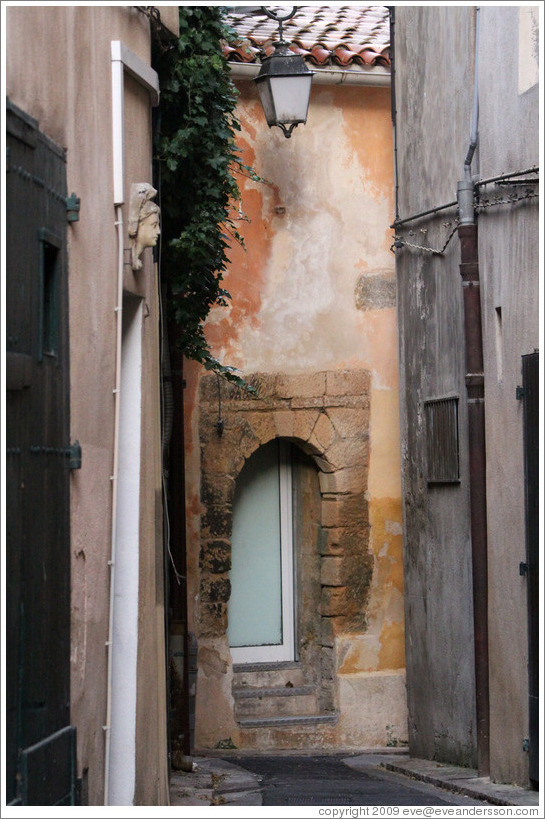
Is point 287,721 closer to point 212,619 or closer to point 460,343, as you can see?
point 212,619

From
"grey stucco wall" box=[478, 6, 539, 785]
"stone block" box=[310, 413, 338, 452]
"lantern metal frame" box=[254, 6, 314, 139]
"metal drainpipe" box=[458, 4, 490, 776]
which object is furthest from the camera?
"stone block" box=[310, 413, 338, 452]

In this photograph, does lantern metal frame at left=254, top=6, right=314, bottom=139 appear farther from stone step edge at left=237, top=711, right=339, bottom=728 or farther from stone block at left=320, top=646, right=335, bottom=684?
stone step edge at left=237, top=711, right=339, bottom=728

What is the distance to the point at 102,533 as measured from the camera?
19.1 ft

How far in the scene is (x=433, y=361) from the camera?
10.0m

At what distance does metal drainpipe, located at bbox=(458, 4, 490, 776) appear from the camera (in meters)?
8.58

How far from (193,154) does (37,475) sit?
410cm

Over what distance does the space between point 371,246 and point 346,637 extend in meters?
3.49

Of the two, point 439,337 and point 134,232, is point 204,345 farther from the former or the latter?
point 134,232

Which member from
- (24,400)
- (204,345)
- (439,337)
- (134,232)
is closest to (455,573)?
(439,337)

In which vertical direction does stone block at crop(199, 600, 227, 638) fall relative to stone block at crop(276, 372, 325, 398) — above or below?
below

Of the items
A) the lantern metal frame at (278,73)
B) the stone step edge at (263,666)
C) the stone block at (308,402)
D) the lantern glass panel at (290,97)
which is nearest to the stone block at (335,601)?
the stone step edge at (263,666)

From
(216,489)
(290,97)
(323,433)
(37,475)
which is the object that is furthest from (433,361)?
(37,475)

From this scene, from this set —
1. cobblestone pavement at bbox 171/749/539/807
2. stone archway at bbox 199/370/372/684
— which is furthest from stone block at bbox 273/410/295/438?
cobblestone pavement at bbox 171/749/539/807

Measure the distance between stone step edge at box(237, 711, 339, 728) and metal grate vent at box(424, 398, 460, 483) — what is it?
2.50 metres
